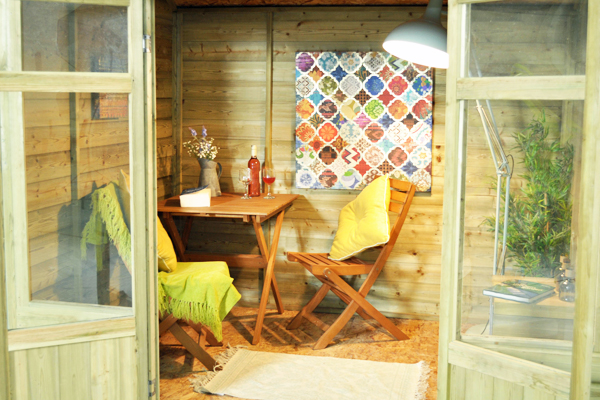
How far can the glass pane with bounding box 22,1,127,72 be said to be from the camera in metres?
2.35

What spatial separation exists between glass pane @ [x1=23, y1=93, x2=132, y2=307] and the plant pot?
178 cm

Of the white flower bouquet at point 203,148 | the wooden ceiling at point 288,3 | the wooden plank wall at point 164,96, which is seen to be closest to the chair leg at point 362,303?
the white flower bouquet at point 203,148

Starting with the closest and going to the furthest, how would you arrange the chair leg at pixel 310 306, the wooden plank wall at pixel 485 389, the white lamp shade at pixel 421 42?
the wooden plank wall at pixel 485 389 < the white lamp shade at pixel 421 42 < the chair leg at pixel 310 306

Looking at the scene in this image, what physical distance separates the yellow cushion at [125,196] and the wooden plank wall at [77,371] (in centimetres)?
51

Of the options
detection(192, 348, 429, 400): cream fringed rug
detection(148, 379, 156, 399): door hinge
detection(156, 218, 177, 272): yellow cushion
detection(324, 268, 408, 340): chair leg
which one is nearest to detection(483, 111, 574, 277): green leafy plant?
detection(192, 348, 429, 400): cream fringed rug

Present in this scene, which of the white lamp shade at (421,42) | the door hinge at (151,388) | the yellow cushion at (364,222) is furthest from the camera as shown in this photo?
the yellow cushion at (364,222)

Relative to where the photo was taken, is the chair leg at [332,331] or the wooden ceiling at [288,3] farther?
the wooden ceiling at [288,3]

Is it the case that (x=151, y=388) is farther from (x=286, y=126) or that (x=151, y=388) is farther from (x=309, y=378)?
(x=286, y=126)

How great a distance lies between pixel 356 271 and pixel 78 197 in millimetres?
2037

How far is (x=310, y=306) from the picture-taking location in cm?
430

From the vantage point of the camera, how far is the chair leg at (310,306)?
425cm

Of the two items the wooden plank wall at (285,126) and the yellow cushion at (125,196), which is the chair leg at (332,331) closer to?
the wooden plank wall at (285,126)

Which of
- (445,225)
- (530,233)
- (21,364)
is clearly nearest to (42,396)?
(21,364)

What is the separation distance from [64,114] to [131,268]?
67 cm
